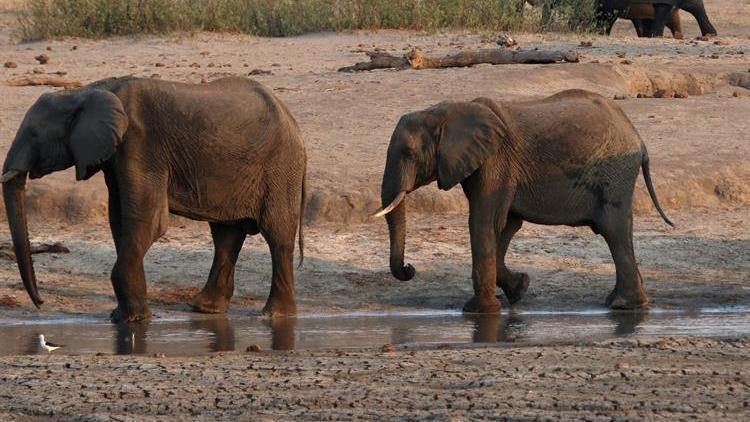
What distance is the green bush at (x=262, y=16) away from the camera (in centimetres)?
1858

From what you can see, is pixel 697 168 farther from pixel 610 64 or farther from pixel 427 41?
pixel 427 41

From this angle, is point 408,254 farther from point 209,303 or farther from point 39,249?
point 39,249

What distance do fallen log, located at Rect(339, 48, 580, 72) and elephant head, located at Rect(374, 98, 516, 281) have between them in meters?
5.62

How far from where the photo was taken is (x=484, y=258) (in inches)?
399

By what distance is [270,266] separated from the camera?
1112 cm

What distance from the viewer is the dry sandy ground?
688cm

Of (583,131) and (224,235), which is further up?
(583,131)

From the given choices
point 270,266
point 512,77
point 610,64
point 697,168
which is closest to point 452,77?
point 512,77

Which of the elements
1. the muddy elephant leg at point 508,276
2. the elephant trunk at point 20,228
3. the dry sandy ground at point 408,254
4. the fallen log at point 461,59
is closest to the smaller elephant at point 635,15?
the dry sandy ground at point 408,254

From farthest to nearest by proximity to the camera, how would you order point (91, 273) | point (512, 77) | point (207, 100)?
point (512, 77)
point (91, 273)
point (207, 100)

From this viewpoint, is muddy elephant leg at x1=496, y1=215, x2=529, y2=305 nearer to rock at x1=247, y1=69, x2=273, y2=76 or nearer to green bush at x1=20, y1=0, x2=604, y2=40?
rock at x1=247, y1=69, x2=273, y2=76

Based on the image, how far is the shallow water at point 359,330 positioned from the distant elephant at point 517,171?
35 centimetres

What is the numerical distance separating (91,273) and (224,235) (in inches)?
39.8

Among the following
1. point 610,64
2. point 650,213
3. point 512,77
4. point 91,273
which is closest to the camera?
point 91,273
